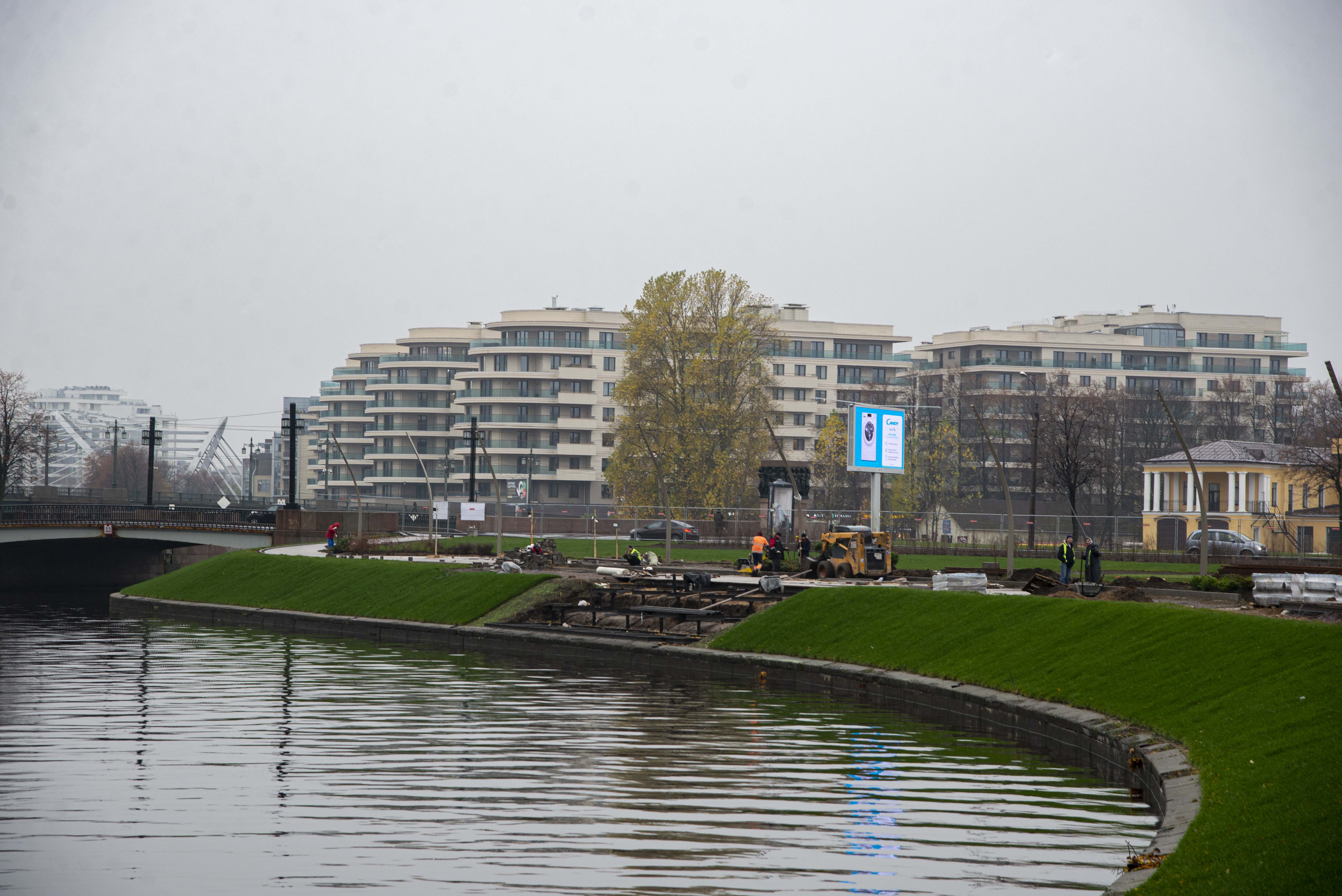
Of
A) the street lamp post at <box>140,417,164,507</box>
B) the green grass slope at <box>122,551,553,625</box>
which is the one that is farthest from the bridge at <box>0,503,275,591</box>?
the green grass slope at <box>122,551,553,625</box>

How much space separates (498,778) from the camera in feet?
52.6

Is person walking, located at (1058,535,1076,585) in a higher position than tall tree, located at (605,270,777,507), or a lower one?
lower

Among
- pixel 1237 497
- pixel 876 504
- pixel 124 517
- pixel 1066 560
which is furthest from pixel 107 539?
pixel 1237 497

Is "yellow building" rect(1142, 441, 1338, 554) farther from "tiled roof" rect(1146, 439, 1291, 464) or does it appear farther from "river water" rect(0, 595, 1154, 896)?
"river water" rect(0, 595, 1154, 896)

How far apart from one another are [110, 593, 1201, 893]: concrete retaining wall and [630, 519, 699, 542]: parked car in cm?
3238

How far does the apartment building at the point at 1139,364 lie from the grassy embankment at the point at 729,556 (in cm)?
5780

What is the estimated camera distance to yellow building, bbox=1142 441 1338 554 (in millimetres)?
79062

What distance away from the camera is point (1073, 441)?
81062 mm

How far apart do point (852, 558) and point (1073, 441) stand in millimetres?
42655

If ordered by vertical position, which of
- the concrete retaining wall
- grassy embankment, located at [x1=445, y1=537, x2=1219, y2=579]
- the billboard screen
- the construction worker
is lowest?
the concrete retaining wall

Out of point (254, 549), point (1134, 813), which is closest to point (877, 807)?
point (1134, 813)

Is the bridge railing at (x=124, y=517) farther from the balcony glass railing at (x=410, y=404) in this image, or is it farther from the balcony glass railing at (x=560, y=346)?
the balcony glass railing at (x=410, y=404)

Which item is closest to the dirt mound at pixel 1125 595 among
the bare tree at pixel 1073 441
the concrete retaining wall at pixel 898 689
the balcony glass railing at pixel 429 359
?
the concrete retaining wall at pixel 898 689

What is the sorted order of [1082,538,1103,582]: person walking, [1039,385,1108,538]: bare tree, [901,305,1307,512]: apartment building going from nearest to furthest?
[1082,538,1103,582]: person walking → [1039,385,1108,538]: bare tree → [901,305,1307,512]: apartment building
